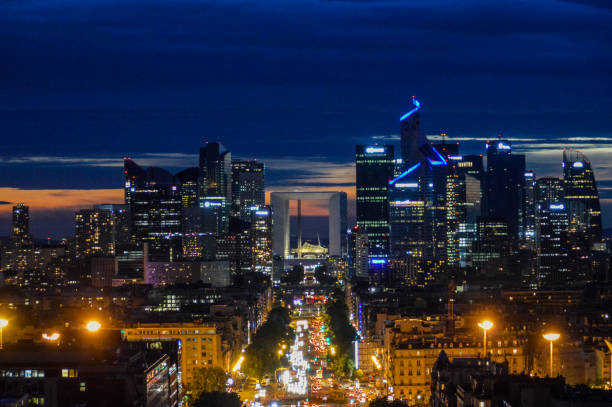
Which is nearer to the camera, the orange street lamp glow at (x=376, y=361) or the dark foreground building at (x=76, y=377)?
the dark foreground building at (x=76, y=377)

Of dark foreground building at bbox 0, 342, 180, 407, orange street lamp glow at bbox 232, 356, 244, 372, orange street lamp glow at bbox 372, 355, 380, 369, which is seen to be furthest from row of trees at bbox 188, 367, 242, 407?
orange street lamp glow at bbox 372, 355, 380, 369

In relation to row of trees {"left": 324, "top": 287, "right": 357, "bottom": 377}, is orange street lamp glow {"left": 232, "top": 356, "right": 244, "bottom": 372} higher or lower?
lower

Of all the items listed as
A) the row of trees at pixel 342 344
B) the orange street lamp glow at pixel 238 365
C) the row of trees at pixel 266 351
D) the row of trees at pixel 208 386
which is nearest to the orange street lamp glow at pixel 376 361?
the row of trees at pixel 342 344

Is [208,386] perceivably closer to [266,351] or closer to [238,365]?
[266,351]

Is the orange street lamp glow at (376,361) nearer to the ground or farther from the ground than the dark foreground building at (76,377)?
nearer to the ground

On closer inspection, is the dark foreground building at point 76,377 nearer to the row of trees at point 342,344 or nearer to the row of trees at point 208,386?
the row of trees at point 208,386

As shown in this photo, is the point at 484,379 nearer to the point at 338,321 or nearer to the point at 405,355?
the point at 405,355

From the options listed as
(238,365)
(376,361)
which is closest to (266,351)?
(238,365)

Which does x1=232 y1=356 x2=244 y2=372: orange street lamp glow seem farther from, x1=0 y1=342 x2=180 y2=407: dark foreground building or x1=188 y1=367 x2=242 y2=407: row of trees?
x1=0 y1=342 x2=180 y2=407: dark foreground building
